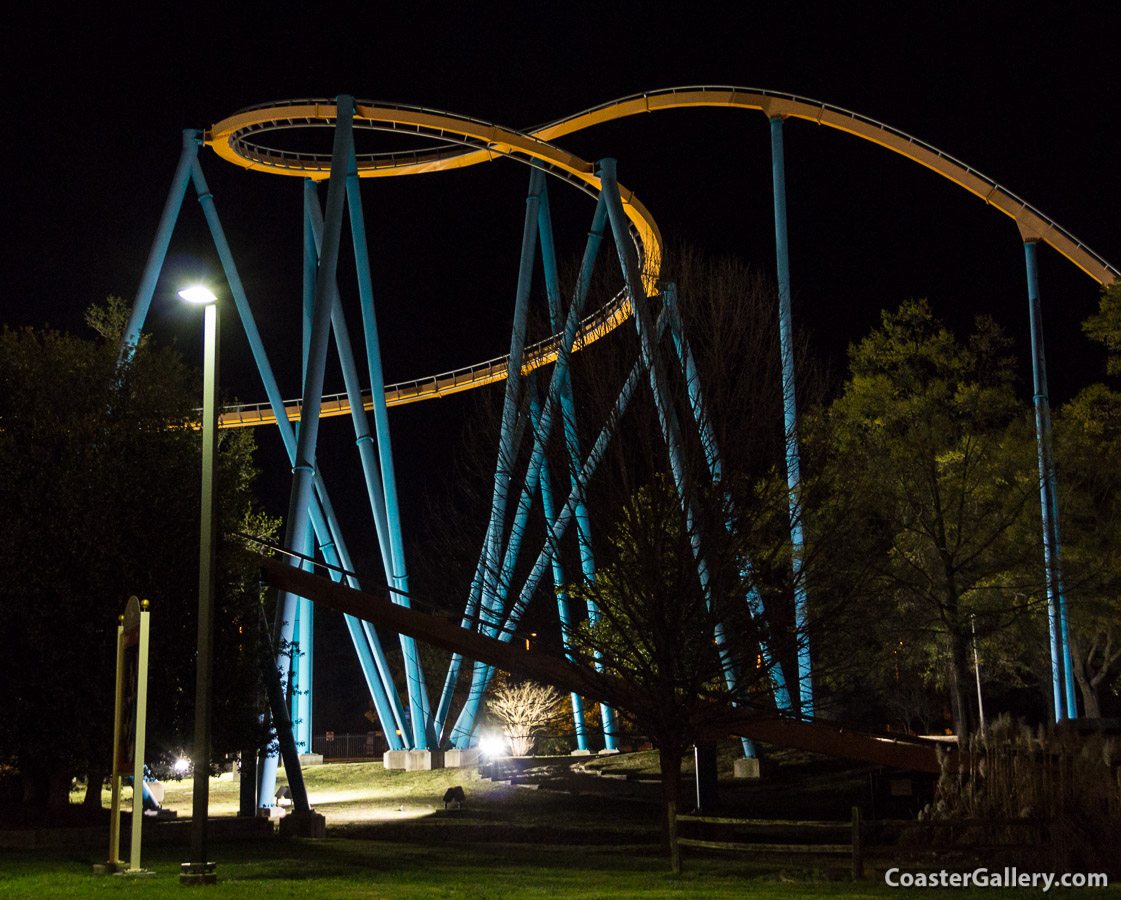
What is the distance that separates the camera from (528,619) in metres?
15.2

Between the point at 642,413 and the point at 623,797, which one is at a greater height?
the point at 642,413

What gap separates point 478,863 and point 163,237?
16803mm

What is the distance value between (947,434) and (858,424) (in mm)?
1835

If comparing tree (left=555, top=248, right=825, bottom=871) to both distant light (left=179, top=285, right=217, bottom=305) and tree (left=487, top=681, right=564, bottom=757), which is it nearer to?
distant light (left=179, top=285, right=217, bottom=305)

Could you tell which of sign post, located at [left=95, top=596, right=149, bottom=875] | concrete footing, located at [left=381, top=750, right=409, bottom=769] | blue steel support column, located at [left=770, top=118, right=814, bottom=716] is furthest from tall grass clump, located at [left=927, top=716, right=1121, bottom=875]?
concrete footing, located at [left=381, top=750, right=409, bottom=769]

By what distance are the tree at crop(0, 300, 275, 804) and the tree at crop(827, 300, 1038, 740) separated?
1189cm

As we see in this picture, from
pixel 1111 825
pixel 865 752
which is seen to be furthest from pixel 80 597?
pixel 1111 825

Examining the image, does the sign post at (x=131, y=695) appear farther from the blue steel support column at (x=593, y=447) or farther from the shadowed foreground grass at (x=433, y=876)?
the blue steel support column at (x=593, y=447)

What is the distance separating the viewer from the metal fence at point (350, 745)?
177 feet

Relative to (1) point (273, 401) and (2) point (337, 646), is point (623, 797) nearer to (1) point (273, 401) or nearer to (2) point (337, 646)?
(1) point (273, 401)

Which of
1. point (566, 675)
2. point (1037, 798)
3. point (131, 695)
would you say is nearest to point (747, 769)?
point (566, 675)

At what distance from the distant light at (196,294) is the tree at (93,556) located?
19.9ft

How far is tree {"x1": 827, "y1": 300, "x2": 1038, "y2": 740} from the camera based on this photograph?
2241 cm

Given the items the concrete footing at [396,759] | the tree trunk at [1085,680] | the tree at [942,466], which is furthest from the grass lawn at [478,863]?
the tree trunk at [1085,680]
